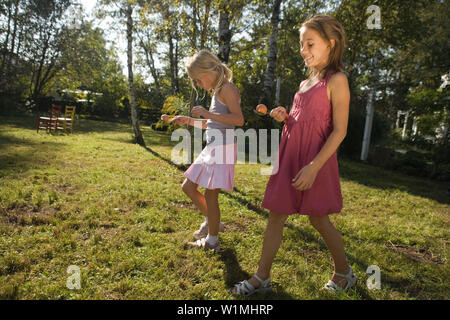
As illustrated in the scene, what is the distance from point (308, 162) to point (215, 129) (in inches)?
38.2

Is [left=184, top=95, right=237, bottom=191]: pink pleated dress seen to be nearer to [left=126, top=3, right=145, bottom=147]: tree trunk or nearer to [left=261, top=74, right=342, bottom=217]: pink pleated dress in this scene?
[left=261, top=74, right=342, bottom=217]: pink pleated dress

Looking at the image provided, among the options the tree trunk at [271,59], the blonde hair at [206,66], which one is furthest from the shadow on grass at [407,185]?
the blonde hair at [206,66]

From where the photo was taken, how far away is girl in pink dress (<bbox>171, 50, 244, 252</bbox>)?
2451mm

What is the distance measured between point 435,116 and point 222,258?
7889mm

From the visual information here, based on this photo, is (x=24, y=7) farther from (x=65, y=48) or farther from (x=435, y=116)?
(x=435, y=116)

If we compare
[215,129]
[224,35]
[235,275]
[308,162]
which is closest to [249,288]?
[235,275]

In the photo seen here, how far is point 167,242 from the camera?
2885 millimetres

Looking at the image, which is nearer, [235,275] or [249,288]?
[249,288]

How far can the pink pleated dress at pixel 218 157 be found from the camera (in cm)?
251

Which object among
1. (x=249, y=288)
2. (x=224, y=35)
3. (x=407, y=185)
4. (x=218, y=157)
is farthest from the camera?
(x=407, y=185)

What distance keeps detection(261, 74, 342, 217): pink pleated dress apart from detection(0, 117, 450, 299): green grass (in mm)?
708

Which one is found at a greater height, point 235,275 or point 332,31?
point 332,31

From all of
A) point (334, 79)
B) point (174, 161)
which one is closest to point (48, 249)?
point (334, 79)

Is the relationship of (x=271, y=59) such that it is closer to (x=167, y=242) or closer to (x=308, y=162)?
(x=167, y=242)
